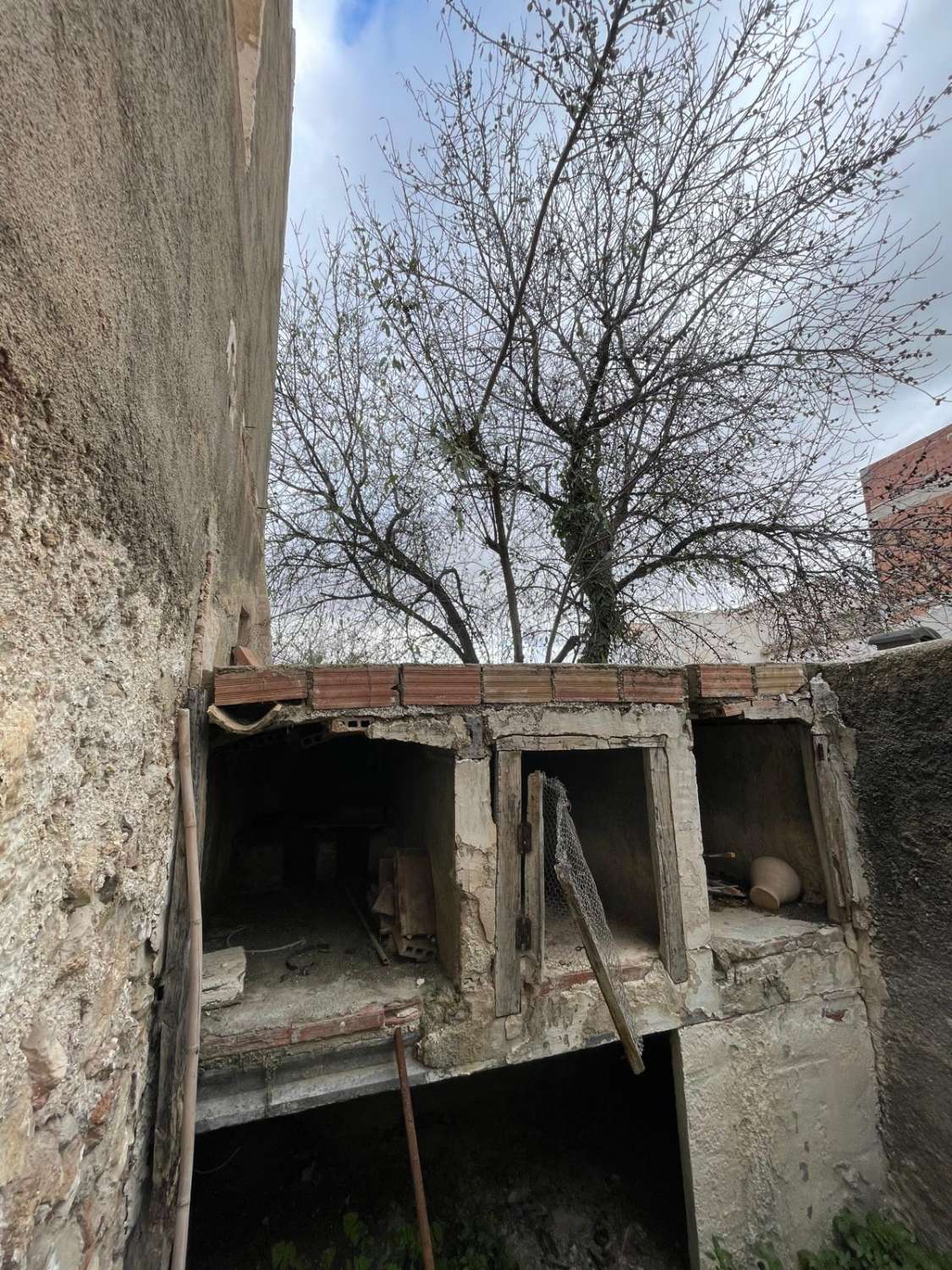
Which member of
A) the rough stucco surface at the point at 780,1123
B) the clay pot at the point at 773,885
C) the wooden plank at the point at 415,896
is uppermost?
the wooden plank at the point at 415,896

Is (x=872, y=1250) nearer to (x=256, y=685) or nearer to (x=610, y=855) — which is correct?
(x=610, y=855)

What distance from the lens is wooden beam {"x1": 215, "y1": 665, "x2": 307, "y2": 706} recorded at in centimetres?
230

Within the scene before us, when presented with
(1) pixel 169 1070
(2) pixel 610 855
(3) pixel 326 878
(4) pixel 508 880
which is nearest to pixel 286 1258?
(3) pixel 326 878

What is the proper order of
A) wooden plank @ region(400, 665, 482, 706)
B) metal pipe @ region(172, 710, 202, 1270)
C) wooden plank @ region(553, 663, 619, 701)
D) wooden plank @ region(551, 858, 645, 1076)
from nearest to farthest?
metal pipe @ region(172, 710, 202, 1270)
wooden plank @ region(551, 858, 645, 1076)
wooden plank @ region(400, 665, 482, 706)
wooden plank @ region(553, 663, 619, 701)

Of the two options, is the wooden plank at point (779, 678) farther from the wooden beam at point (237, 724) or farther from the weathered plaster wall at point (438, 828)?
the wooden beam at point (237, 724)

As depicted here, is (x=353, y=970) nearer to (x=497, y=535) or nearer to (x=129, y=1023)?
(x=129, y=1023)

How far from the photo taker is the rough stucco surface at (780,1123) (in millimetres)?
2947

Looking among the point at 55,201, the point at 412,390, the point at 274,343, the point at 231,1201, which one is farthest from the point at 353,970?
the point at 412,390

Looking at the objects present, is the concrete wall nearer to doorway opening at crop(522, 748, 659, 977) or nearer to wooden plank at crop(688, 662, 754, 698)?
doorway opening at crop(522, 748, 659, 977)

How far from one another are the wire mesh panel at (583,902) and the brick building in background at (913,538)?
406cm

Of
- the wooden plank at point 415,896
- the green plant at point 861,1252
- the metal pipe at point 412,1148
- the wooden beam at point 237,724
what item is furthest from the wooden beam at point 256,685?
the green plant at point 861,1252

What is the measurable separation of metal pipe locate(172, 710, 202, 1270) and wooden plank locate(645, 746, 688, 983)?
7.04ft

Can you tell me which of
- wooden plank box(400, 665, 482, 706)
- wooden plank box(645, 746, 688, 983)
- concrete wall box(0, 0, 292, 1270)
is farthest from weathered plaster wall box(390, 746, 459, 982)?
concrete wall box(0, 0, 292, 1270)

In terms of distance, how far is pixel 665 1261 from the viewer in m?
3.24
